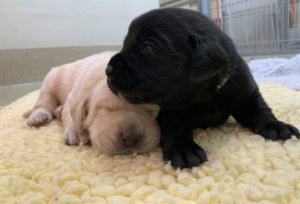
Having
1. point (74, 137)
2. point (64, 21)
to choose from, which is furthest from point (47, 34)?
point (74, 137)

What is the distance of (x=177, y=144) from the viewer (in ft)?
3.67

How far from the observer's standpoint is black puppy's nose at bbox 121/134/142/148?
3.81 feet

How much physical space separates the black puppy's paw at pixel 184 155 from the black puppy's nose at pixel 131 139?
105 millimetres

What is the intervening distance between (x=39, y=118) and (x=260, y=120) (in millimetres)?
1094

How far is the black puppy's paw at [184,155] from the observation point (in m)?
1.04

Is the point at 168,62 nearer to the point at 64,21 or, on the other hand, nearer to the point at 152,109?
the point at 152,109

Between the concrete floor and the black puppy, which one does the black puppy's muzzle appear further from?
the concrete floor

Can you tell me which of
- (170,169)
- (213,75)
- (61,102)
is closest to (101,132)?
(170,169)

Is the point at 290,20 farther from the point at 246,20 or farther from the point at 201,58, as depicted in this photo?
the point at 201,58

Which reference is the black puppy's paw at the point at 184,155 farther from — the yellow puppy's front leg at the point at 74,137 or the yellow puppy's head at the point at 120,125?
the yellow puppy's front leg at the point at 74,137

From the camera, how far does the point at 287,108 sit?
1682mm

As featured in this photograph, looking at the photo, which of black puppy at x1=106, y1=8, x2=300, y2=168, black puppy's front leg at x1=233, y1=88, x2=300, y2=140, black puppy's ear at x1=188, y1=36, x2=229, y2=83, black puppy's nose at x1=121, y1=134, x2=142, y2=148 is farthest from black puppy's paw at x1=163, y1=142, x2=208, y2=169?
black puppy's front leg at x1=233, y1=88, x2=300, y2=140

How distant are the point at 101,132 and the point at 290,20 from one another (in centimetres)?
257

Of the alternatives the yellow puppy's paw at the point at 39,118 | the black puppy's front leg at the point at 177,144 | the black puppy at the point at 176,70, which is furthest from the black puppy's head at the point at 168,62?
the yellow puppy's paw at the point at 39,118
